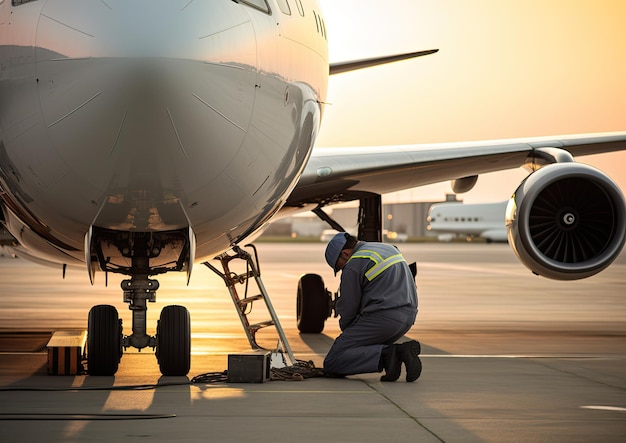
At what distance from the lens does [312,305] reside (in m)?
12.9

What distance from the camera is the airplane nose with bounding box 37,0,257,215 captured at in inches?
241

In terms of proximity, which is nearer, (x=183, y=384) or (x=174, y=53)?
(x=174, y=53)

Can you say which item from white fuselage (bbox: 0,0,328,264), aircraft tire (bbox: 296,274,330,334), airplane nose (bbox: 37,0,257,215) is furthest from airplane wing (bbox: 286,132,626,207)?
airplane nose (bbox: 37,0,257,215)

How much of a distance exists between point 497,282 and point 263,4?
20.0 meters

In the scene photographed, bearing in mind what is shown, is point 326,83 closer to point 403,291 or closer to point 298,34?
point 298,34

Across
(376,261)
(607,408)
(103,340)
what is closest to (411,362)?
(376,261)

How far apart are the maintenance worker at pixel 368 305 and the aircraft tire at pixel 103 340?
5.34 feet

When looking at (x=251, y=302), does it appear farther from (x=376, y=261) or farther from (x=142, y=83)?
(x=142, y=83)

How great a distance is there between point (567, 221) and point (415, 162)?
1.85 meters

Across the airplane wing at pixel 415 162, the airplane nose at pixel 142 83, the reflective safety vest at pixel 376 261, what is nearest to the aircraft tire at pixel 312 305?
the airplane wing at pixel 415 162

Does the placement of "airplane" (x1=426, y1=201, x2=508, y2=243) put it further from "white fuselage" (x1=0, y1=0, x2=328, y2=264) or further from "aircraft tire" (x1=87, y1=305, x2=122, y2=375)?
"white fuselage" (x1=0, y1=0, x2=328, y2=264)

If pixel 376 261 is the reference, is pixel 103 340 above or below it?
below

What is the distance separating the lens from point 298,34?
7578mm

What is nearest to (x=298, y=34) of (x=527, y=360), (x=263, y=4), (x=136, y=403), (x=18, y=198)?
(x=263, y=4)
